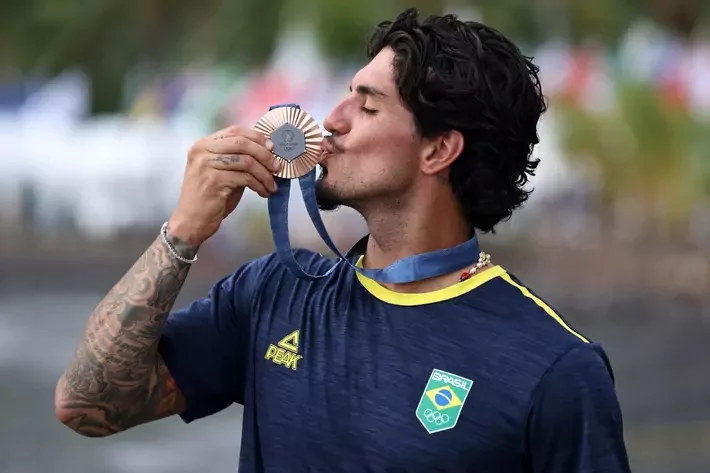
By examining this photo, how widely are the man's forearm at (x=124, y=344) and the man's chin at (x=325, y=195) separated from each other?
323 mm

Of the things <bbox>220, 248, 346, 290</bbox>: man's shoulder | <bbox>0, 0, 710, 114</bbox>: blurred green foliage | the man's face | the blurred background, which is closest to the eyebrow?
the man's face

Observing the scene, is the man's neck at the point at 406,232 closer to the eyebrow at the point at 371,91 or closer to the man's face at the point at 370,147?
the man's face at the point at 370,147

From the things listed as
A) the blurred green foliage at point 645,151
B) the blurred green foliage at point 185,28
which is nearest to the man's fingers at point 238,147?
the blurred green foliage at point 645,151

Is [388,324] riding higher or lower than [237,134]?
lower

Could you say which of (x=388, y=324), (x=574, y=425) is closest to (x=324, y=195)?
(x=388, y=324)

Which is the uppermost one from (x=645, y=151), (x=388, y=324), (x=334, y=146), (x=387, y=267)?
(x=645, y=151)

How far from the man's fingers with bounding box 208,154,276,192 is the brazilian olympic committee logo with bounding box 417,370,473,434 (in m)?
0.55

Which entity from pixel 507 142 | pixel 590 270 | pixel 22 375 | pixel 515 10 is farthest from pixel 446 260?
pixel 515 10

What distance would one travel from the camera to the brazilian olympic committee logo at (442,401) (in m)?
2.48

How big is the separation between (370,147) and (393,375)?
505 mm

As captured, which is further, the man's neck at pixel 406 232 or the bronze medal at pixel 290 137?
the man's neck at pixel 406 232

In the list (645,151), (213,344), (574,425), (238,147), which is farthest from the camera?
(645,151)

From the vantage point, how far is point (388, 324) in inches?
104

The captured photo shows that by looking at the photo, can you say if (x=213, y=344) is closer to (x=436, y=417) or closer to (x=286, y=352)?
(x=286, y=352)
